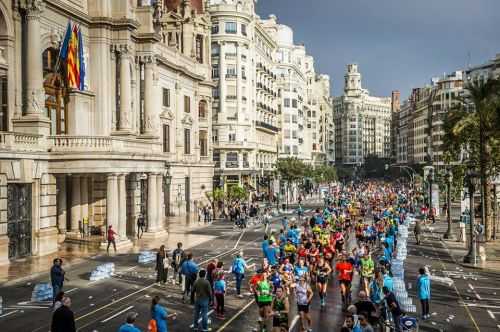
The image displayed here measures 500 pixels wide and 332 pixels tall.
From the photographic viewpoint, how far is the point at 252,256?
33.0 meters

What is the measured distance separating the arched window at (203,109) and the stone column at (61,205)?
2978 centimetres

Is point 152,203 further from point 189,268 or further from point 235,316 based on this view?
point 235,316

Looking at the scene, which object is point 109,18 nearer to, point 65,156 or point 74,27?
point 74,27

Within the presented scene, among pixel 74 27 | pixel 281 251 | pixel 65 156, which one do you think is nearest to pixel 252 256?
pixel 281 251

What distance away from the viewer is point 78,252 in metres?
33.6

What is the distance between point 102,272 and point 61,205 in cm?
1350

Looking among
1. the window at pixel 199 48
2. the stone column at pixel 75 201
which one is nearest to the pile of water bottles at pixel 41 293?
the stone column at pixel 75 201

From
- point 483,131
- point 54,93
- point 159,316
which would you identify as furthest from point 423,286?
point 54,93

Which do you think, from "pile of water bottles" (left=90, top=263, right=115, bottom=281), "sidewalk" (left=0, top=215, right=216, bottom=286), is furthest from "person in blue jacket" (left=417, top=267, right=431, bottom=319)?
"sidewalk" (left=0, top=215, right=216, bottom=286)

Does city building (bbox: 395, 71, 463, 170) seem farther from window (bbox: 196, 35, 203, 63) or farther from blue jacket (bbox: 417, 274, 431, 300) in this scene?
blue jacket (bbox: 417, 274, 431, 300)

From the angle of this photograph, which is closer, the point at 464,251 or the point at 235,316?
the point at 235,316

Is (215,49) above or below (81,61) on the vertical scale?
above

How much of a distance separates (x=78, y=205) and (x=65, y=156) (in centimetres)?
736

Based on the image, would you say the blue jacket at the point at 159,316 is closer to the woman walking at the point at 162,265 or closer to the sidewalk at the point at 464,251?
the woman walking at the point at 162,265
